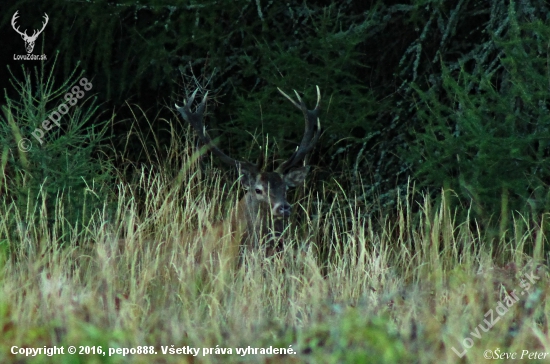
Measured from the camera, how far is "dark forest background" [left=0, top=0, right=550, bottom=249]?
6.96 metres

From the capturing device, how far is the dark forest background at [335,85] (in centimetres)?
696

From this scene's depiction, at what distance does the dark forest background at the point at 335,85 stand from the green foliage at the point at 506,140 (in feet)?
0.05

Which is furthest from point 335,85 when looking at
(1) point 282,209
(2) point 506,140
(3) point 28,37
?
(3) point 28,37

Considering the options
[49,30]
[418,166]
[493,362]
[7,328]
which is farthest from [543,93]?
[49,30]

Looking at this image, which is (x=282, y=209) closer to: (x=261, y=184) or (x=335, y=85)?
(x=261, y=184)

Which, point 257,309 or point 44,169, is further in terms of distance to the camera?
point 44,169

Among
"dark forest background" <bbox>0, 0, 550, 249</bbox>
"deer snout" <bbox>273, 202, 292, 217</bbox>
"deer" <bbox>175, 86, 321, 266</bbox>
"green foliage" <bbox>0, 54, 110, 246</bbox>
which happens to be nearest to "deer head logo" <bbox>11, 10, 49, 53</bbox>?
"dark forest background" <bbox>0, 0, 550, 249</bbox>

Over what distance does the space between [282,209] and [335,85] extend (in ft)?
5.90

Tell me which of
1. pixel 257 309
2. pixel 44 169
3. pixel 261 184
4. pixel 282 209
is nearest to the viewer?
pixel 257 309

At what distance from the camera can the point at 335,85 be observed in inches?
336

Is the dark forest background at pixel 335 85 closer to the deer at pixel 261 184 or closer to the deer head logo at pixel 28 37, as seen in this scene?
the deer head logo at pixel 28 37

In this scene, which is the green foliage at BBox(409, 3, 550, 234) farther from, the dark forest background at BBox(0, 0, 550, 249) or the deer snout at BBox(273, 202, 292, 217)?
the deer snout at BBox(273, 202, 292, 217)

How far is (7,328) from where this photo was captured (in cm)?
421

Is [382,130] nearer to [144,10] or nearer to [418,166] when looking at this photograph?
[418,166]
